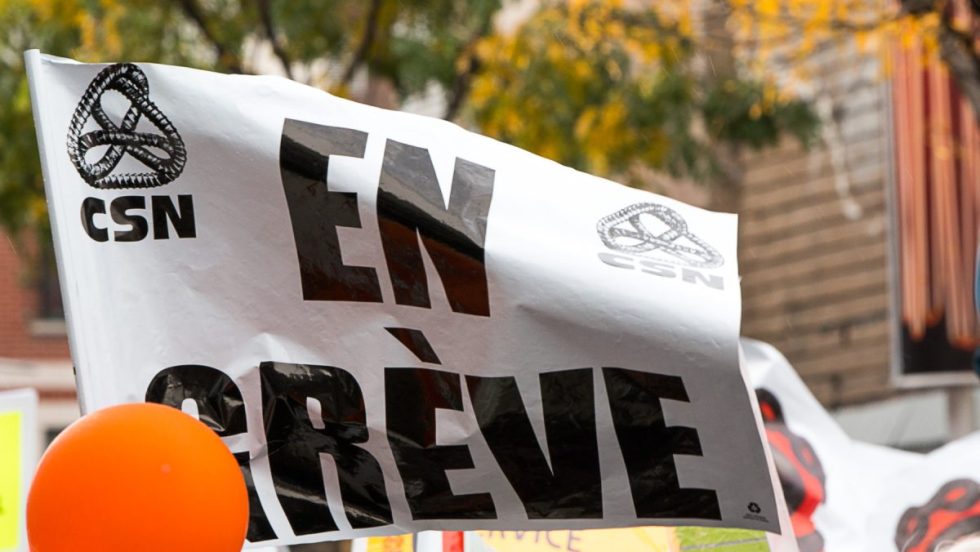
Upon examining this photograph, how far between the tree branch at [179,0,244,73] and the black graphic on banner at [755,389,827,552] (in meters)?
5.44

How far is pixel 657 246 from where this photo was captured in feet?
11.9

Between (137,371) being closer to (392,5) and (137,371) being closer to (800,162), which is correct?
(392,5)

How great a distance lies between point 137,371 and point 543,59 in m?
7.50

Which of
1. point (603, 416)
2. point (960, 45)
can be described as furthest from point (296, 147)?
point (960, 45)

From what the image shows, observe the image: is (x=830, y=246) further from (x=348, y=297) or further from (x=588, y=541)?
(x=348, y=297)

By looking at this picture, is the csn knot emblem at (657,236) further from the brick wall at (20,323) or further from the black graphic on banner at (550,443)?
the brick wall at (20,323)

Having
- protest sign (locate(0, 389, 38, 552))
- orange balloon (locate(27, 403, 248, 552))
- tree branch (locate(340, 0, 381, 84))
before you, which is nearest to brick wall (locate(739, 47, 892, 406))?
tree branch (locate(340, 0, 381, 84))

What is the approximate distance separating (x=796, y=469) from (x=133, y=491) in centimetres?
354

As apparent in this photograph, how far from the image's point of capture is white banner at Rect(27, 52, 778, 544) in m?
3.70

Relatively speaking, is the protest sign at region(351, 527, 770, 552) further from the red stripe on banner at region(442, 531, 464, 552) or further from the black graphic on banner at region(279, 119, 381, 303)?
the black graphic on banner at region(279, 119, 381, 303)

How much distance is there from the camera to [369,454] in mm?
3879

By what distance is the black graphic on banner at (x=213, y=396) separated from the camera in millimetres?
3863

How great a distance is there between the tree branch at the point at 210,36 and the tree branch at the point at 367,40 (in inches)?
27.5

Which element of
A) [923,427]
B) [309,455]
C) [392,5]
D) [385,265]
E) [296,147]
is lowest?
[923,427]
